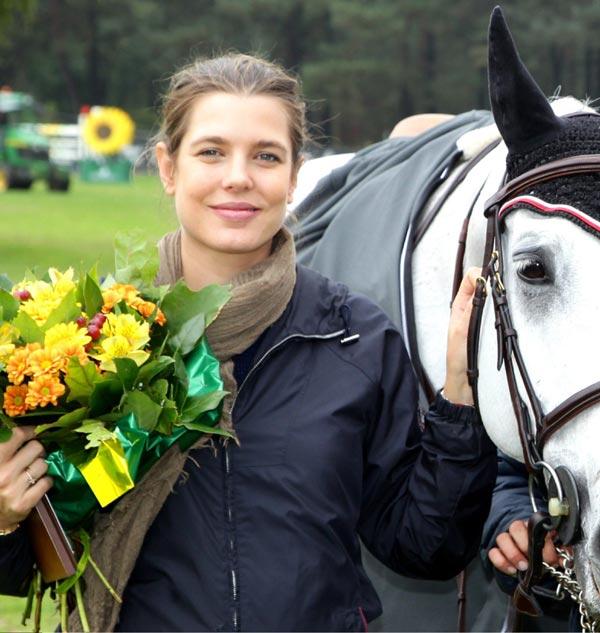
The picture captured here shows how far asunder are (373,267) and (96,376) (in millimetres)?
1060

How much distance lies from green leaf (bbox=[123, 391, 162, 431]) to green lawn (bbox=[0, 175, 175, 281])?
27.0 feet

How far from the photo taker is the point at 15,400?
2.20 meters

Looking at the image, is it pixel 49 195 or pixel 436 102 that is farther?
pixel 436 102

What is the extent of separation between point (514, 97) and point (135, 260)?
2.81 feet

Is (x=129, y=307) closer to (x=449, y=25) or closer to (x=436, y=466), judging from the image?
(x=436, y=466)

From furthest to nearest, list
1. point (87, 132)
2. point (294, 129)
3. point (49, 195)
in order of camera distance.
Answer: point (87, 132) < point (49, 195) < point (294, 129)

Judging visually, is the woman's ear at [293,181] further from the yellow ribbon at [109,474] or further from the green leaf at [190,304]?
the yellow ribbon at [109,474]

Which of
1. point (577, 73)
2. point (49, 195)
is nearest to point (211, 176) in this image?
point (49, 195)

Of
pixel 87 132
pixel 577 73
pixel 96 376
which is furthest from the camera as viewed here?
pixel 577 73

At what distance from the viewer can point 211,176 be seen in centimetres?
241

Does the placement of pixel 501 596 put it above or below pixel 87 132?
above

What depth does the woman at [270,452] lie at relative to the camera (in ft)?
7.36

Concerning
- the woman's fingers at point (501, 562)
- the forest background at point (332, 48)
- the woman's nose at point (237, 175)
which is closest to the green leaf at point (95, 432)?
the woman's nose at point (237, 175)

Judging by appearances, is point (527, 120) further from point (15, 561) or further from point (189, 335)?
point (15, 561)
